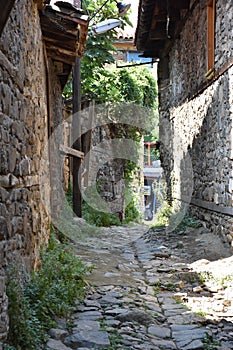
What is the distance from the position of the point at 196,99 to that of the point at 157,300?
206 inches

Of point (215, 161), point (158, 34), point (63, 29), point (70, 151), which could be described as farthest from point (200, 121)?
point (158, 34)

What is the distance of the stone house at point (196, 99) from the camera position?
681cm

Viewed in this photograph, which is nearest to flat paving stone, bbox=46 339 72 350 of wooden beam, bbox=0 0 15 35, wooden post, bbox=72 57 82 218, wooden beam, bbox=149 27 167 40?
wooden beam, bbox=0 0 15 35

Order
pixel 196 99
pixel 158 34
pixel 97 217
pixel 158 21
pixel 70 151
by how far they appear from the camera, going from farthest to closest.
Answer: pixel 97 217 < pixel 158 34 < pixel 158 21 < pixel 70 151 < pixel 196 99

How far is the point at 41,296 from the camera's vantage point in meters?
3.53

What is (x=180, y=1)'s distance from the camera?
9977mm

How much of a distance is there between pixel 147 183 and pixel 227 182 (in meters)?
20.9

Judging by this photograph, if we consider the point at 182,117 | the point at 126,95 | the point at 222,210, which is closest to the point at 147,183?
the point at 126,95

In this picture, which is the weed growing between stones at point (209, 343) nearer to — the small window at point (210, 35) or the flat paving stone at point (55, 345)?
the flat paving stone at point (55, 345)

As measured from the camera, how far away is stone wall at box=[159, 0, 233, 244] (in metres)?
6.75

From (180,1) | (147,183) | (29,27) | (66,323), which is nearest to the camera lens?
(66,323)

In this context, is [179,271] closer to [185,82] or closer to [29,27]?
[29,27]

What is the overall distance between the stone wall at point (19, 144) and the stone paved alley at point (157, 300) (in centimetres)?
71

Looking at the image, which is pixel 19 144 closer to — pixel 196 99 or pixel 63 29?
pixel 63 29
